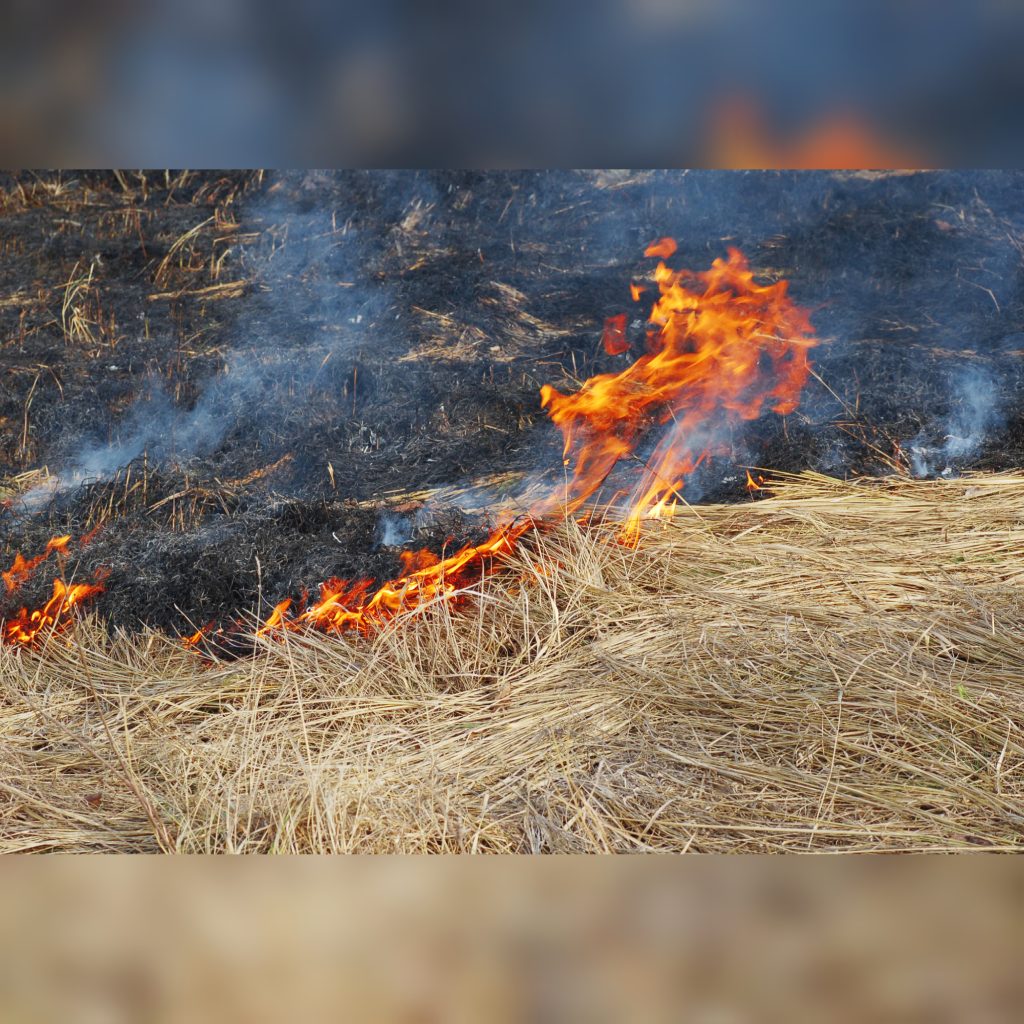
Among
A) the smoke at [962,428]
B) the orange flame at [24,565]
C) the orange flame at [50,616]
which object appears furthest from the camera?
the smoke at [962,428]

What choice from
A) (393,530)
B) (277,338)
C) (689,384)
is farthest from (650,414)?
(277,338)

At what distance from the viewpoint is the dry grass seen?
1688 millimetres

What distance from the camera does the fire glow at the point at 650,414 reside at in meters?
2.42

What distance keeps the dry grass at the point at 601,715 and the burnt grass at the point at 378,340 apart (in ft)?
1.10

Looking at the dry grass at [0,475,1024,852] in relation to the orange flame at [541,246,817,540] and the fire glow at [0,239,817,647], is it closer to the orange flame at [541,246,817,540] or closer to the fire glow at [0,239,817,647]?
the fire glow at [0,239,817,647]

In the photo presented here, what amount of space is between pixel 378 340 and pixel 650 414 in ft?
3.43

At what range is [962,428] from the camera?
120 inches

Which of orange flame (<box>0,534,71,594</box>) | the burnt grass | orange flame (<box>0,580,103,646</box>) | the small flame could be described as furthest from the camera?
the small flame

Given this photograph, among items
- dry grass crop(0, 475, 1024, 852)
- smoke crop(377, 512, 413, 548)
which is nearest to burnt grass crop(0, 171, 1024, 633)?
smoke crop(377, 512, 413, 548)

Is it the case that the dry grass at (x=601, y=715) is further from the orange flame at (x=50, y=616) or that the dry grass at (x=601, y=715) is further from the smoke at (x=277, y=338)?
the smoke at (x=277, y=338)

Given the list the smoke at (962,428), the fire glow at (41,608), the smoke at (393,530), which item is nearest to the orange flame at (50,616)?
the fire glow at (41,608)

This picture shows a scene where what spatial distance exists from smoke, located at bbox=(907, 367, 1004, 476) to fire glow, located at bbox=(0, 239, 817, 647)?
0.44 m

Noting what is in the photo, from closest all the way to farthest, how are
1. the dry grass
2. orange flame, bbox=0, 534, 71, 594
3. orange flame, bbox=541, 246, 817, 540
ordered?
the dry grass
orange flame, bbox=0, 534, 71, 594
orange flame, bbox=541, 246, 817, 540

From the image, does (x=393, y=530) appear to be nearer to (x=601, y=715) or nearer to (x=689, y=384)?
(x=601, y=715)
